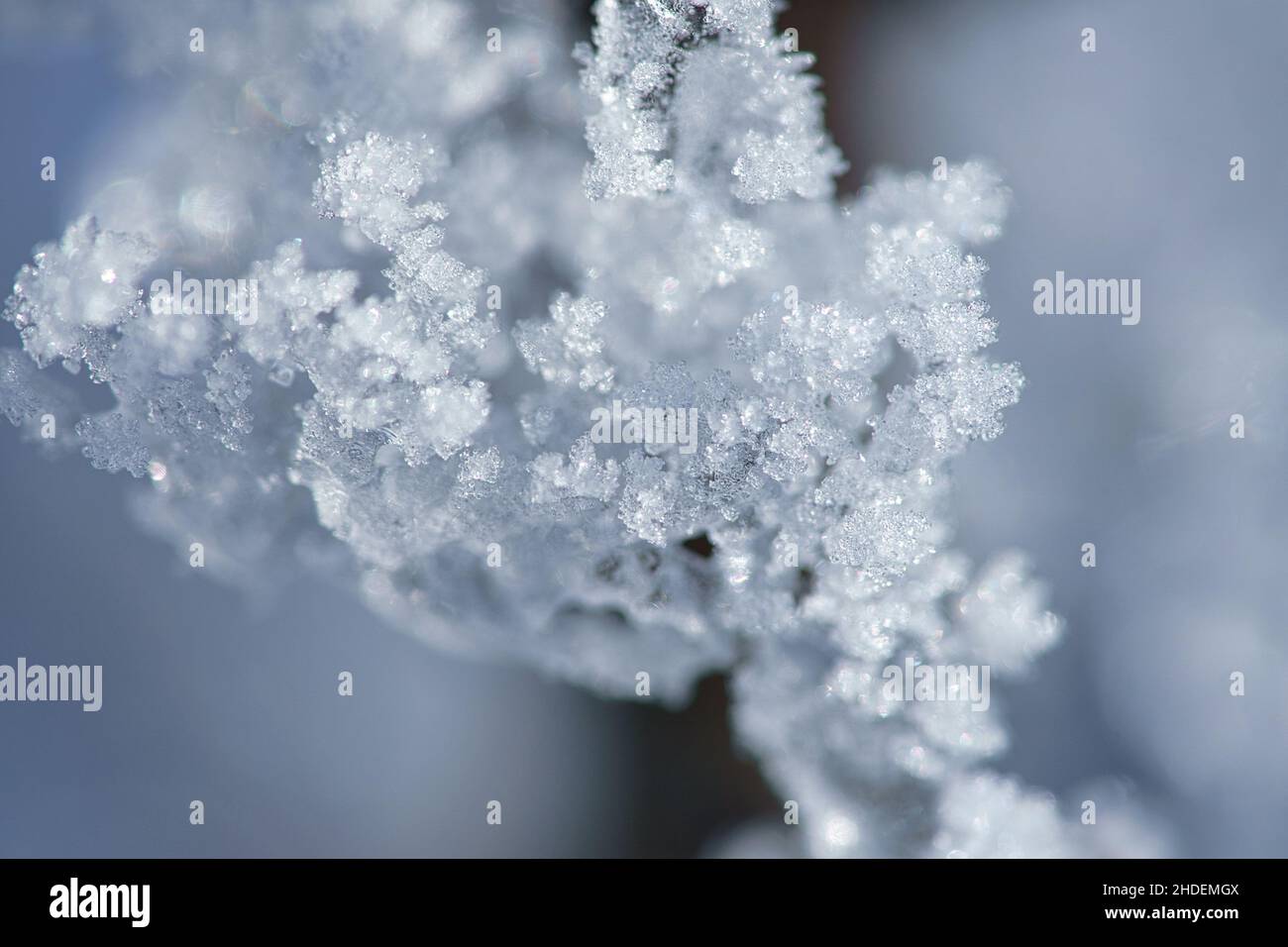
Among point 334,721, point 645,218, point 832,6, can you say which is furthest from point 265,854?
point 832,6
